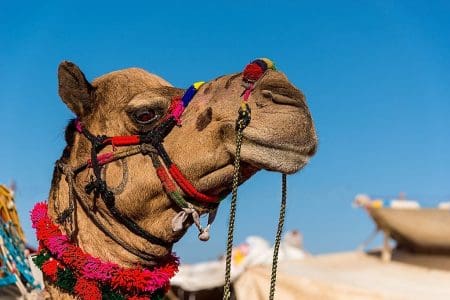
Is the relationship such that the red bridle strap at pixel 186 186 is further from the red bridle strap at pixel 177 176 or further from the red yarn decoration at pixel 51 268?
the red yarn decoration at pixel 51 268

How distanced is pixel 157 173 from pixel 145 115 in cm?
24

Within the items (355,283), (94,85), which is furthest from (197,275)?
(94,85)

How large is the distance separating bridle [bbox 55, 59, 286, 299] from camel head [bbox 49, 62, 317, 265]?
0.06ft

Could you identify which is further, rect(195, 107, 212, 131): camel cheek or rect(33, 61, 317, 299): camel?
rect(195, 107, 212, 131): camel cheek

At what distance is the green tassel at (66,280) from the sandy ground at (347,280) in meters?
4.35

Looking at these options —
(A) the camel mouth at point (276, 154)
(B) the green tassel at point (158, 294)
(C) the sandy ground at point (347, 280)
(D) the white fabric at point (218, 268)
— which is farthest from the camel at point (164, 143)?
(D) the white fabric at point (218, 268)

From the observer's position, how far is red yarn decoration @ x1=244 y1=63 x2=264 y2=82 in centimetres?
235

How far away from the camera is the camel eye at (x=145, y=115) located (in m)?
2.61

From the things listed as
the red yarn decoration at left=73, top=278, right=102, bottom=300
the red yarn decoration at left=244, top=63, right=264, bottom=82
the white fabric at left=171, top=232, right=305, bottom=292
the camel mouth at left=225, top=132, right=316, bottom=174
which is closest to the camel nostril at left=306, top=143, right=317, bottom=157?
the camel mouth at left=225, top=132, right=316, bottom=174

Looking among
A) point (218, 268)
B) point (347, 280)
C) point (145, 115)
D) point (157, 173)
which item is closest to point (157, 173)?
point (157, 173)

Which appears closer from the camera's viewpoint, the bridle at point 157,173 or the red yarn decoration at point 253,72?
the red yarn decoration at point 253,72

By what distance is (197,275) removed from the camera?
28.3ft

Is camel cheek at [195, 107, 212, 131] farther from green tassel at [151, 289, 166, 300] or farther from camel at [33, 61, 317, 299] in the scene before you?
green tassel at [151, 289, 166, 300]

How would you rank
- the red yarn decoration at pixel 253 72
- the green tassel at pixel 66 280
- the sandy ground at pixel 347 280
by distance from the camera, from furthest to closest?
the sandy ground at pixel 347 280 → the green tassel at pixel 66 280 → the red yarn decoration at pixel 253 72
